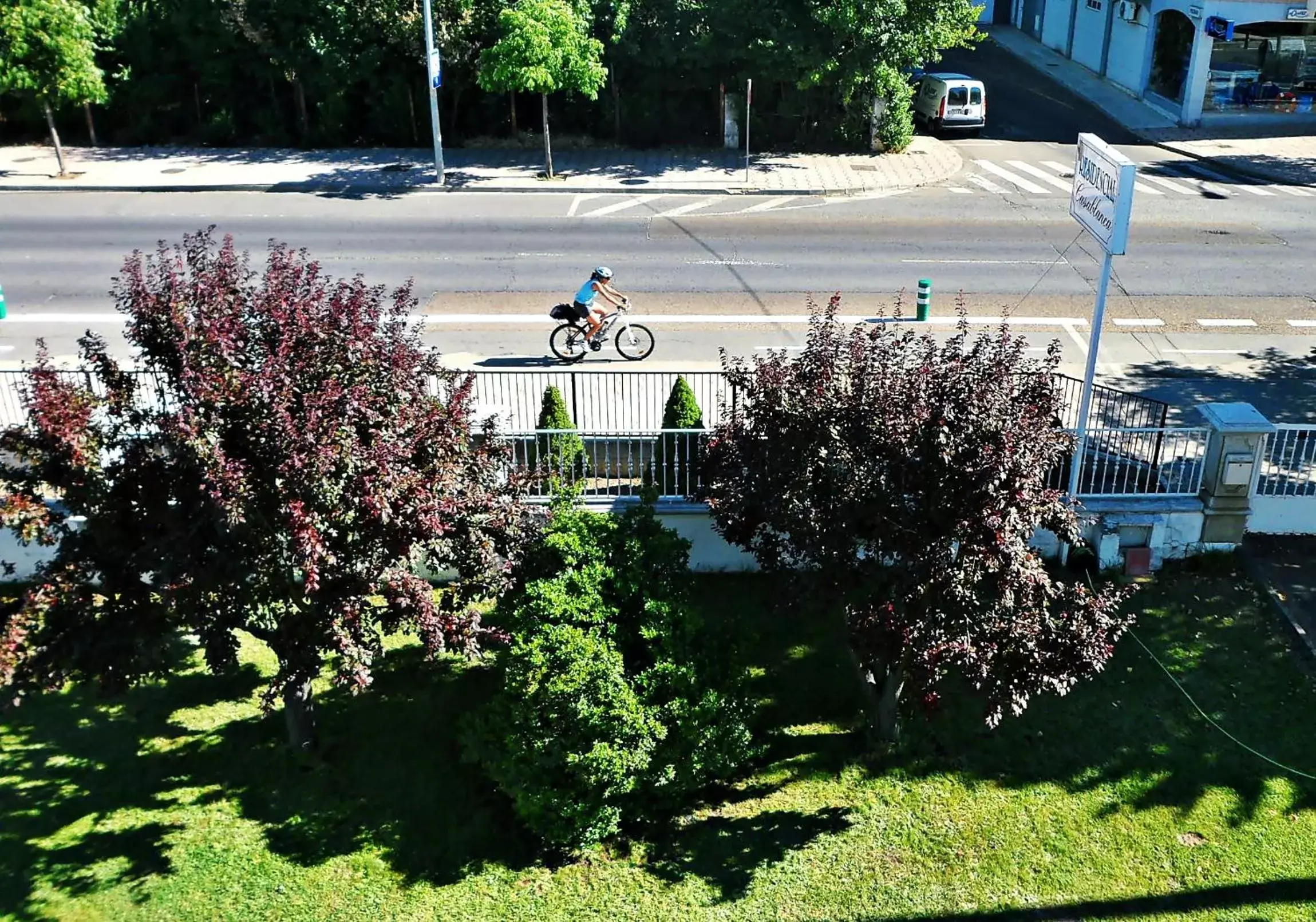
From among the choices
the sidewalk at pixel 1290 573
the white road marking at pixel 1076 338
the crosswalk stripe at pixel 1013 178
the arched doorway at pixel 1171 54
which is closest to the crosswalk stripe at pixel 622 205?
the crosswalk stripe at pixel 1013 178

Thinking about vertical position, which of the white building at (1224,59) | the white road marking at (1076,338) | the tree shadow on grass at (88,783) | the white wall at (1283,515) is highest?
the white building at (1224,59)

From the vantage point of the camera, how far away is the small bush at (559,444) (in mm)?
12234

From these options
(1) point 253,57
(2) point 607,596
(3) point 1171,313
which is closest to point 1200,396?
(3) point 1171,313

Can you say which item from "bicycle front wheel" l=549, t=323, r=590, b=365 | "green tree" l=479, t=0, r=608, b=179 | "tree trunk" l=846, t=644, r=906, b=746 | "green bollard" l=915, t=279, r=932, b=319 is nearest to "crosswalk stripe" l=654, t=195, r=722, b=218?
"green tree" l=479, t=0, r=608, b=179

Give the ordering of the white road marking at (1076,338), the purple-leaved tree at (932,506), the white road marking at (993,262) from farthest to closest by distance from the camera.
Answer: the white road marking at (993,262)
the white road marking at (1076,338)
the purple-leaved tree at (932,506)

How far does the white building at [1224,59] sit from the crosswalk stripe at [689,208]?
16209mm

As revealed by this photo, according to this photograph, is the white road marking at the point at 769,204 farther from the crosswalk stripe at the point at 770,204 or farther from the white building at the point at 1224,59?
the white building at the point at 1224,59

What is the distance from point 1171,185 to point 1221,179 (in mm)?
2018

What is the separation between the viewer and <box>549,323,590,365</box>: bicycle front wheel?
1755 centimetres

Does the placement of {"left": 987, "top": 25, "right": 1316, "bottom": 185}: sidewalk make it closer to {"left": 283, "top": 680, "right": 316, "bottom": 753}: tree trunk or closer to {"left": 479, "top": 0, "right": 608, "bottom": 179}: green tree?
{"left": 479, "top": 0, "right": 608, "bottom": 179}: green tree

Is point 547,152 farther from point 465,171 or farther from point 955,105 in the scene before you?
point 955,105

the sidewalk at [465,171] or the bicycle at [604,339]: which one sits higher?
the sidewalk at [465,171]

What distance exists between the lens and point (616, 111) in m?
32.0

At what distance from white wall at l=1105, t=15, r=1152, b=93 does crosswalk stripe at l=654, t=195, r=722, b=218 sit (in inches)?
715
